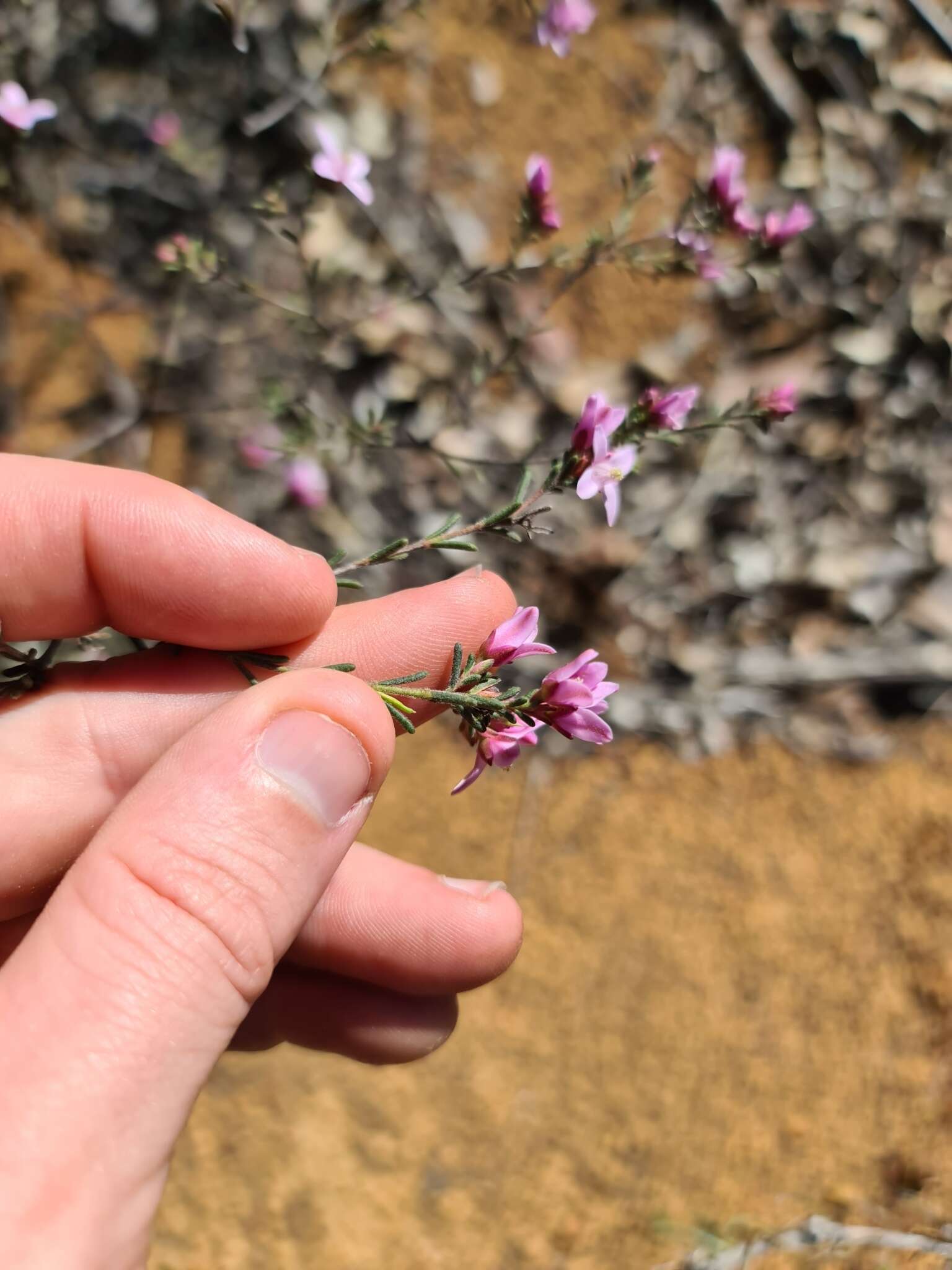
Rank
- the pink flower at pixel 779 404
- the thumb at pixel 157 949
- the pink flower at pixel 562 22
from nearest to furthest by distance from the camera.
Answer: the thumb at pixel 157 949
the pink flower at pixel 779 404
the pink flower at pixel 562 22

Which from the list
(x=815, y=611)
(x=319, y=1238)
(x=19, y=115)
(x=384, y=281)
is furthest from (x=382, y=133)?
(x=319, y=1238)

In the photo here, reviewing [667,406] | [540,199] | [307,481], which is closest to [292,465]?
[307,481]

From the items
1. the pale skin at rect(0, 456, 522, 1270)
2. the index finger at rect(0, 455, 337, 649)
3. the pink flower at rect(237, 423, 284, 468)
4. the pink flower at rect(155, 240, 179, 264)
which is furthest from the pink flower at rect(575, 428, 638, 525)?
the pink flower at rect(237, 423, 284, 468)

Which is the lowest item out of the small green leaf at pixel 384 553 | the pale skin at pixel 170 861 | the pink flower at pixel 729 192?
the pale skin at pixel 170 861

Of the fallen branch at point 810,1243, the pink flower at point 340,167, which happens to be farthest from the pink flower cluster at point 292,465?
the fallen branch at point 810,1243

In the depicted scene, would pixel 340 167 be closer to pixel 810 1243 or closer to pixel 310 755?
pixel 310 755

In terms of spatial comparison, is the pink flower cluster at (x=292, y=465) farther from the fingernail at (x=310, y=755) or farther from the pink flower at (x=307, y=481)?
the fingernail at (x=310, y=755)

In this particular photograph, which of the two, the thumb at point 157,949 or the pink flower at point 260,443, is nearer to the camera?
the thumb at point 157,949
